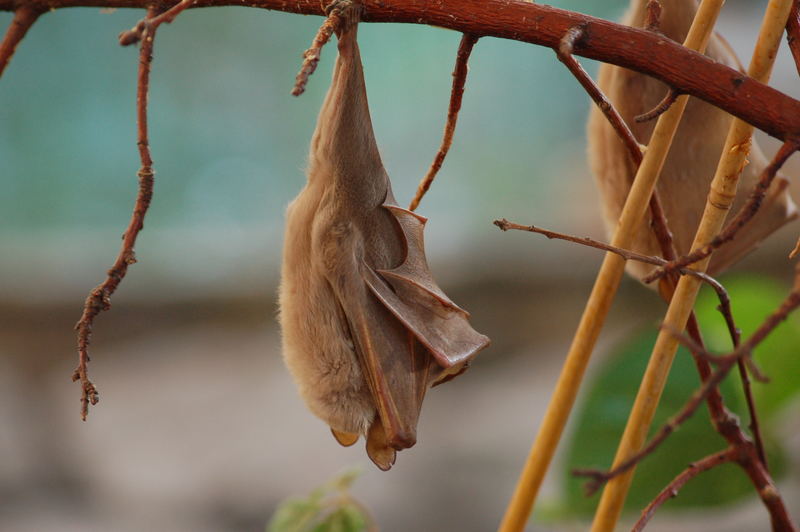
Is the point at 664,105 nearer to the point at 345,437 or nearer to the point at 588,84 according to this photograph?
the point at 588,84

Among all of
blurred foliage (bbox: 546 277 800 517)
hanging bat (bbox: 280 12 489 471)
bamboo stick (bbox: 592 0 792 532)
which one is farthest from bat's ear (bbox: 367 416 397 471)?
blurred foliage (bbox: 546 277 800 517)

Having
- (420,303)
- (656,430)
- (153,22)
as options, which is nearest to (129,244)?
(153,22)

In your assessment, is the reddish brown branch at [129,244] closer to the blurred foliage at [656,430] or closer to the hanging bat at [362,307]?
the hanging bat at [362,307]

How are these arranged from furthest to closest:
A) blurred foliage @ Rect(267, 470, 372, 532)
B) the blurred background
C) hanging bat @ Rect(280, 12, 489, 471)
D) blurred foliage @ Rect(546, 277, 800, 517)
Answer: the blurred background < blurred foliage @ Rect(546, 277, 800, 517) < blurred foliage @ Rect(267, 470, 372, 532) < hanging bat @ Rect(280, 12, 489, 471)

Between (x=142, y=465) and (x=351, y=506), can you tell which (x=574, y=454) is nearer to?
(x=351, y=506)

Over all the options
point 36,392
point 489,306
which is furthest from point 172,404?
point 489,306

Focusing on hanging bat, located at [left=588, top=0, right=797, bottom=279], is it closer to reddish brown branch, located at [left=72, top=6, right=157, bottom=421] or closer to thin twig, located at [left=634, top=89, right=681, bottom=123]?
thin twig, located at [left=634, top=89, right=681, bottom=123]
